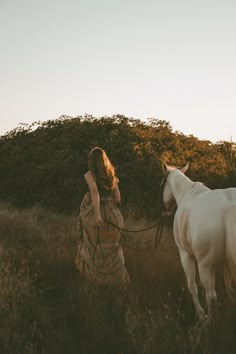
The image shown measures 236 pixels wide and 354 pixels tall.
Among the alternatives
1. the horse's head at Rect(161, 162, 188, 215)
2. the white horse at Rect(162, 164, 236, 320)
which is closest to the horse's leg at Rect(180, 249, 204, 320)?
the white horse at Rect(162, 164, 236, 320)

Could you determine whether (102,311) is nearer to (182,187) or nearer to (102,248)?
(102,248)

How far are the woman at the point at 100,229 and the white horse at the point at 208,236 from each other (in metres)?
1.19

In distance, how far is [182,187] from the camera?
541cm

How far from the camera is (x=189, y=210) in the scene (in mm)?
4578

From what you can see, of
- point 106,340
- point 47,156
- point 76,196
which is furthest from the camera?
point 47,156

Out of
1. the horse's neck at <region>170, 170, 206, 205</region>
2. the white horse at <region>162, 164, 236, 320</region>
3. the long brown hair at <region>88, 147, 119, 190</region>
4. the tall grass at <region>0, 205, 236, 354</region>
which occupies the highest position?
the long brown hair at <region>88, 147, 119, 190</region>

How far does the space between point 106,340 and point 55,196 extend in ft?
21.0

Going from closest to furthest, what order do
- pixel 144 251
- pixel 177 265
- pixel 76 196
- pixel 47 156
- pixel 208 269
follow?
pixel 208 269
pixel 177 265
pixel 144 251
pixel 76 196
pixel 47 156

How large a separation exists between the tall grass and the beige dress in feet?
0.82

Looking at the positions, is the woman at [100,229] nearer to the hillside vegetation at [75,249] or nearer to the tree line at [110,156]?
the hillside vegetation at [75,249]

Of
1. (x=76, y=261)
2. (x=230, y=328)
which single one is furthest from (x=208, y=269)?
(x=76, y=261)

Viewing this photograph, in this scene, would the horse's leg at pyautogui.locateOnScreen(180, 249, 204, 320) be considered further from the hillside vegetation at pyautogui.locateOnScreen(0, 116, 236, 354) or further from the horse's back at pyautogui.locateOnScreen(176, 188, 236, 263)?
the horse's back at pyautogui.locateOnScreen(176, 188, 236, 263)

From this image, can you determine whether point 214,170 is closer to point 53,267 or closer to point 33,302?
point 53,267

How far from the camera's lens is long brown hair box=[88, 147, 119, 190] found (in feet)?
18.4
